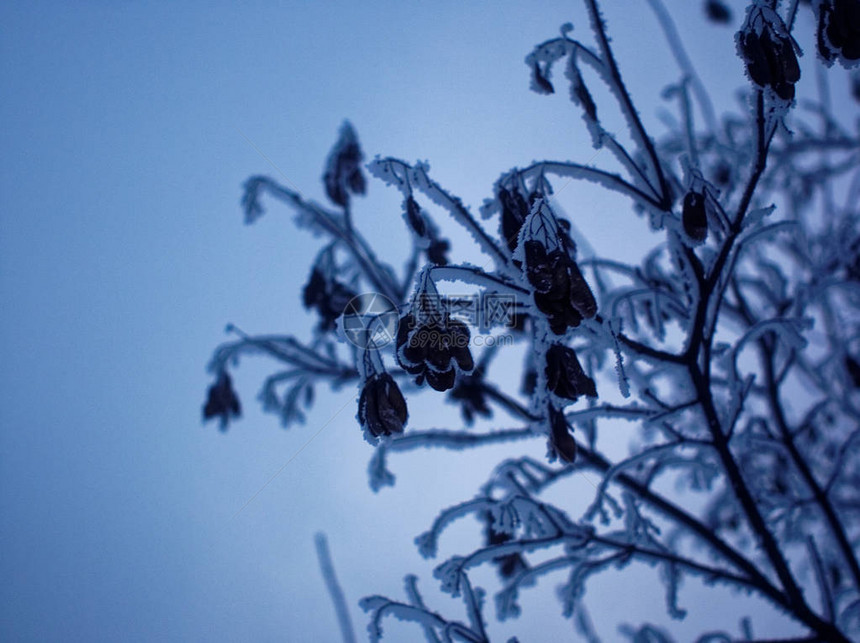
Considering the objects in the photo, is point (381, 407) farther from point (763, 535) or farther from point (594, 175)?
point (763, 535)

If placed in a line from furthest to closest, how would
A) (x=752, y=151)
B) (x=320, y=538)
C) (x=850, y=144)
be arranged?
(x=320, y=538) → (x=850, y=144) → (x=752, y=151)

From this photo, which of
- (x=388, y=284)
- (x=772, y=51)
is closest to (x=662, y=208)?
(x=772, y=51)

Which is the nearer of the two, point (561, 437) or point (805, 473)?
point (561, 437)

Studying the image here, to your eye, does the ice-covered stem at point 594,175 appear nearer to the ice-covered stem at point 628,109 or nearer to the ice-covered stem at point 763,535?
the ice-covered stem at point 628,109

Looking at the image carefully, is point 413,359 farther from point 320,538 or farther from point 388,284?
point 320,538

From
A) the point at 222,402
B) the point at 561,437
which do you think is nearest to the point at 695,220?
the point at 561,437

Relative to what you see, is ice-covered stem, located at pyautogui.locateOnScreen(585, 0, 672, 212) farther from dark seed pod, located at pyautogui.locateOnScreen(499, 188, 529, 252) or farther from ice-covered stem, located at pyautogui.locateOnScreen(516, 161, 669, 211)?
dark seed pod, located at pyautogui.locateOnScreen(499, 188, 529, 252)
